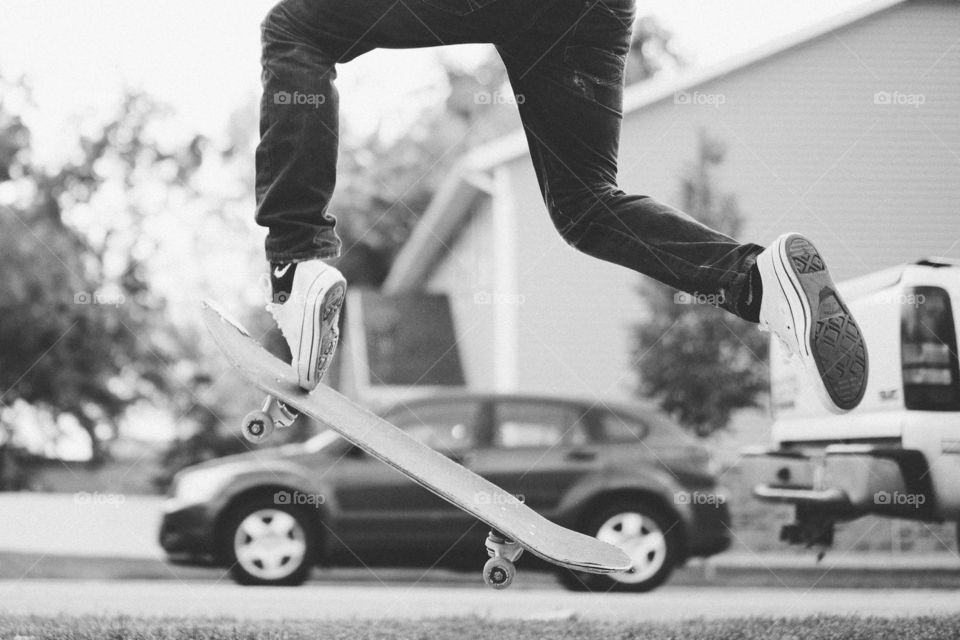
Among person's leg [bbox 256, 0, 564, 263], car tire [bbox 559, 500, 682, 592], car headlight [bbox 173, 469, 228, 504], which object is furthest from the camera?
car headlight [bbox 173, 469, 228, 504]

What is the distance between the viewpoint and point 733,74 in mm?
13016

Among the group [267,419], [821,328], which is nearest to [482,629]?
[267,419]

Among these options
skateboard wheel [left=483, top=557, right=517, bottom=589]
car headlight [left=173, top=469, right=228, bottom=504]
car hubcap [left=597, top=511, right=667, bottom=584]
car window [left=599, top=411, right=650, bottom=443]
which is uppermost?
car window [left=599, top=411, right=650, bottom=443]

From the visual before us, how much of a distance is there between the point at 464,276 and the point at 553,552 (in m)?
17.8

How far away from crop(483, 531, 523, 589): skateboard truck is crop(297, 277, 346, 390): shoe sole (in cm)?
65

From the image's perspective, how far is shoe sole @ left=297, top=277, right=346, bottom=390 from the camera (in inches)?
110

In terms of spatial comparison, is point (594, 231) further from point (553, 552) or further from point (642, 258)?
point (553, 552)

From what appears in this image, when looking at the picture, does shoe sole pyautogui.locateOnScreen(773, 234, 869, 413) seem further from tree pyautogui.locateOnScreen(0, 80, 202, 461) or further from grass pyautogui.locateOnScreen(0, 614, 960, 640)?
tree pyautogui.locateOnScreen(0, 80, 202, 461)

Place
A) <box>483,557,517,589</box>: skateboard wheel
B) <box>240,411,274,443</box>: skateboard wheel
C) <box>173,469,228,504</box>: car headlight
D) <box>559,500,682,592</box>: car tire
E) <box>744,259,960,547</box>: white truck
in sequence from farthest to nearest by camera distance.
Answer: <box>173,469,228,504</box>: car headlight → <box>559,500,682,592</box>: car tire → <box>744,259,960,547</box>: white truck → <box>240,411,274,443</box>: skateboard wheel → <box>483,557,517,589</box>: skateboard wheel

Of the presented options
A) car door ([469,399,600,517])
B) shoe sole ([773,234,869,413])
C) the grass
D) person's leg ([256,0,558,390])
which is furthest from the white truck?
car door ([469,399,600,517])

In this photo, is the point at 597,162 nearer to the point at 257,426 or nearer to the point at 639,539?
the point at 257,426

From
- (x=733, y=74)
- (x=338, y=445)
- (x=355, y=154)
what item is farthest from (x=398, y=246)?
(x=338, y=445)

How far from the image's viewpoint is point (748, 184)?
11.4m

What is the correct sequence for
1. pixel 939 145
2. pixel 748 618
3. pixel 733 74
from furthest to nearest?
pixel 733 74 < pixel 939 145 < pixel 748 618
